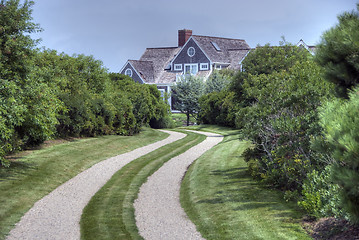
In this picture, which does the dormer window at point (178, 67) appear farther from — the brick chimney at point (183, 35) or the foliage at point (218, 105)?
the foliage at point (218, 105)

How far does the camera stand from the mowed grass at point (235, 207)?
1156 cm

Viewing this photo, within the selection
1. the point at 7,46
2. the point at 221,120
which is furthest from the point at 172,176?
the point at 221,120

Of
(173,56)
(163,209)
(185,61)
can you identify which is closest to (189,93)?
(185,61)

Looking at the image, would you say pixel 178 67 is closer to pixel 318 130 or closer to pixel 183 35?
pixel 183 35

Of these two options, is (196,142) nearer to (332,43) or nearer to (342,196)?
(332,43)

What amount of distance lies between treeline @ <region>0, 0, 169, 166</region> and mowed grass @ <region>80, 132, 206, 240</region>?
4.14 metres

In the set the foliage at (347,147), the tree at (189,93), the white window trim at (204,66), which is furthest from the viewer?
the white window trim at (204,66)

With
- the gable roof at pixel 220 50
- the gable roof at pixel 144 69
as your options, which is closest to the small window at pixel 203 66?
the gable roof at pixel 220 50

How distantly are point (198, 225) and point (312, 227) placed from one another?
2.89 m

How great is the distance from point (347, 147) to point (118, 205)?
8.99 metres

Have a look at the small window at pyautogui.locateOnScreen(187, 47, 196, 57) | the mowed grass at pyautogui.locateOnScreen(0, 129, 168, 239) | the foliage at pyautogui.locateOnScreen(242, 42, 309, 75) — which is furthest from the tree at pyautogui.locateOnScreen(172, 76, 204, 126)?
the mowed grass at pyautogui.locateOnScreen(0, 129, 168, 239)

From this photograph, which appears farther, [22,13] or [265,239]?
[22,13]

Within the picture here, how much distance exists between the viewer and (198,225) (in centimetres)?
1253

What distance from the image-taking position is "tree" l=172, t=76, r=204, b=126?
6059 centimetres
